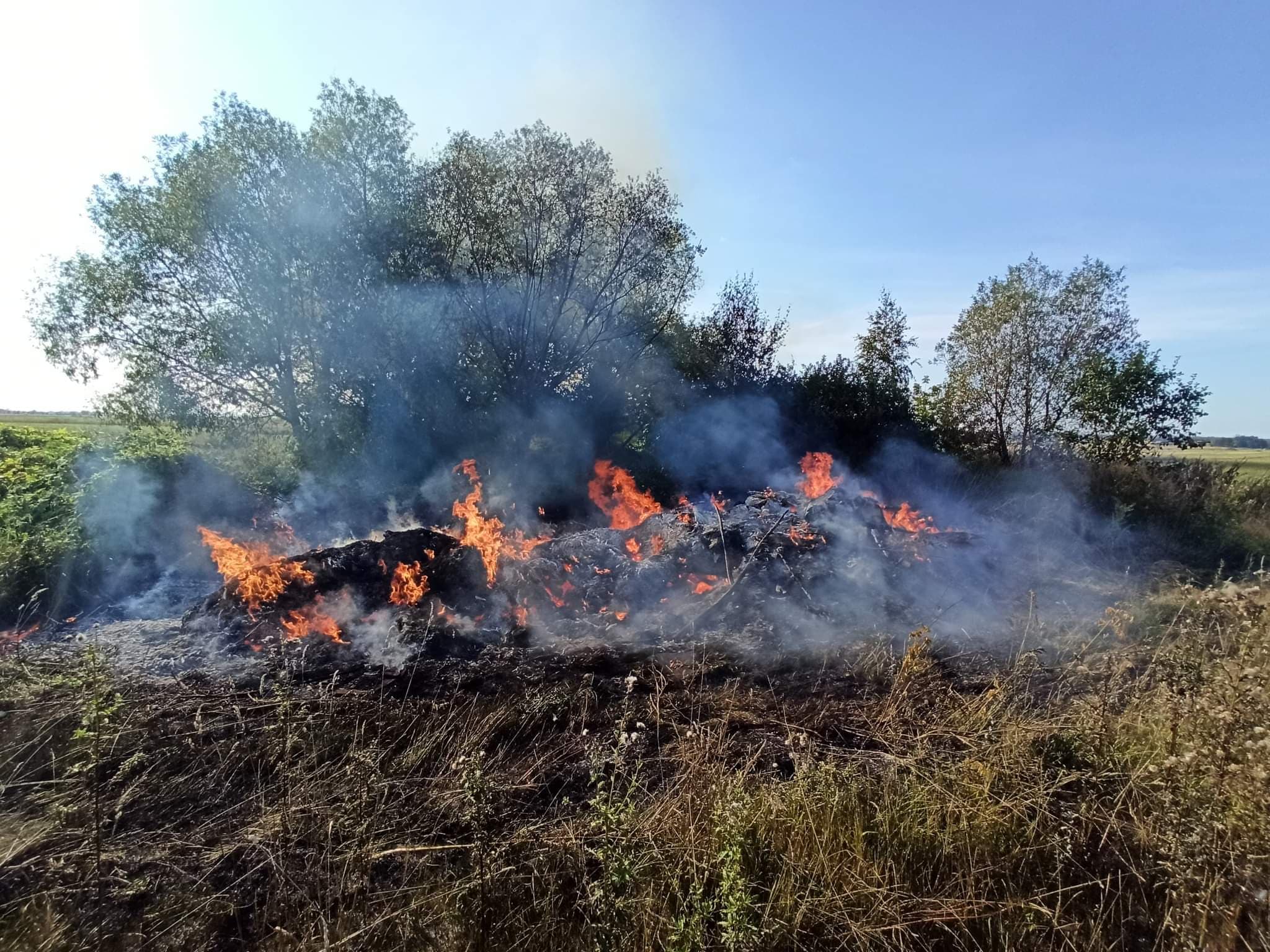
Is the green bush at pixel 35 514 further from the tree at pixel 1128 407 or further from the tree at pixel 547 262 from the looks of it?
the tree at pixel 1128 407

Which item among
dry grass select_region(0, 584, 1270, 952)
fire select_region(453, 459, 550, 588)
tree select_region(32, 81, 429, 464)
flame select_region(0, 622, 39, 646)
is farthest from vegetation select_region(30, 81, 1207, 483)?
dry grass select_region(0, 584, 1270, 952)

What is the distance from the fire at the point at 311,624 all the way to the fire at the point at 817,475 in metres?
8.46

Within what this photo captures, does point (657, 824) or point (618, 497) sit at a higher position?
point (618, 497)

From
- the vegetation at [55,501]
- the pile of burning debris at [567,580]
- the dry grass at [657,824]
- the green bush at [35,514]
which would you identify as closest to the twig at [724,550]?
the pile of burning debris at [567,580]

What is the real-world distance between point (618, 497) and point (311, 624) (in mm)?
7447

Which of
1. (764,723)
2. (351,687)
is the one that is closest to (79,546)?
(351,687)

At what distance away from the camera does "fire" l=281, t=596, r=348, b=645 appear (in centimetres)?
675

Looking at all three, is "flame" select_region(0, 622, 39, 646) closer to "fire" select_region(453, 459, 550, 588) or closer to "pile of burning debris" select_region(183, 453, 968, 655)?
"pile of burning debris" select_region(183, 453, 968, 655)

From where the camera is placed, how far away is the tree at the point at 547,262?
13258 mm

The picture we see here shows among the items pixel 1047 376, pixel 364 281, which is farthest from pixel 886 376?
pixel 364 281

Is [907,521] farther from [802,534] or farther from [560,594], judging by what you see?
[560,594]

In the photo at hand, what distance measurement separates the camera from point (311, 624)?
23.1ft

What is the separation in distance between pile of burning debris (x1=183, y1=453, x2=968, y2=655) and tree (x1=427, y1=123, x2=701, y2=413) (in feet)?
19.3

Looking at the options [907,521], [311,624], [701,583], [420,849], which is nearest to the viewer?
[420,849]
